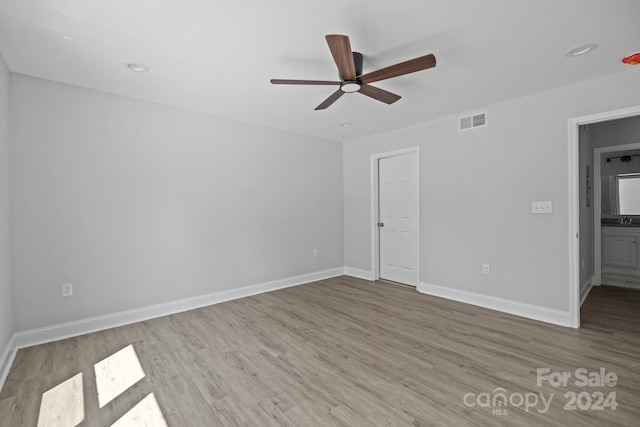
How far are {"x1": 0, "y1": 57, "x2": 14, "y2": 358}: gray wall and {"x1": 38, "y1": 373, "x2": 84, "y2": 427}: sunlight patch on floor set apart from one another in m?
0.70

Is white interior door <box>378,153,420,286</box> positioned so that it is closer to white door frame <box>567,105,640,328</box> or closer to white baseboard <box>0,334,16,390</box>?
white door frame <box>567,105,640,328</box>

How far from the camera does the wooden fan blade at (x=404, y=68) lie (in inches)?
83.8

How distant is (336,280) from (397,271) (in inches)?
41.1

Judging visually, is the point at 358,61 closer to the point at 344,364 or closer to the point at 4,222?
the point at 344,364

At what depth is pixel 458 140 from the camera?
405 cm

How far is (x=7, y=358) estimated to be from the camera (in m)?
2.47

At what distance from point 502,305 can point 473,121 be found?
7.60 feet

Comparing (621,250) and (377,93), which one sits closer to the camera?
(377,93)

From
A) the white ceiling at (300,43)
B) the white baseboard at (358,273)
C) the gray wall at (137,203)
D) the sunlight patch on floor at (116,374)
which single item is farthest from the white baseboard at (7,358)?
the white baseboard at (358,273)

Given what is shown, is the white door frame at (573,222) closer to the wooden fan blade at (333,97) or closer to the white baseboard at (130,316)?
the wooden fan blade at (333,97)

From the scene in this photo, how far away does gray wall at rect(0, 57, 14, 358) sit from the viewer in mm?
2453

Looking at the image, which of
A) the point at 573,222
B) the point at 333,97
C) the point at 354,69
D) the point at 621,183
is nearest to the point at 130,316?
the point at 333,97

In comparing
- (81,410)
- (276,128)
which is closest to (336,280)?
(276,128)

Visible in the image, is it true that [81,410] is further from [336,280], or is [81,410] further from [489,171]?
[489,171]
